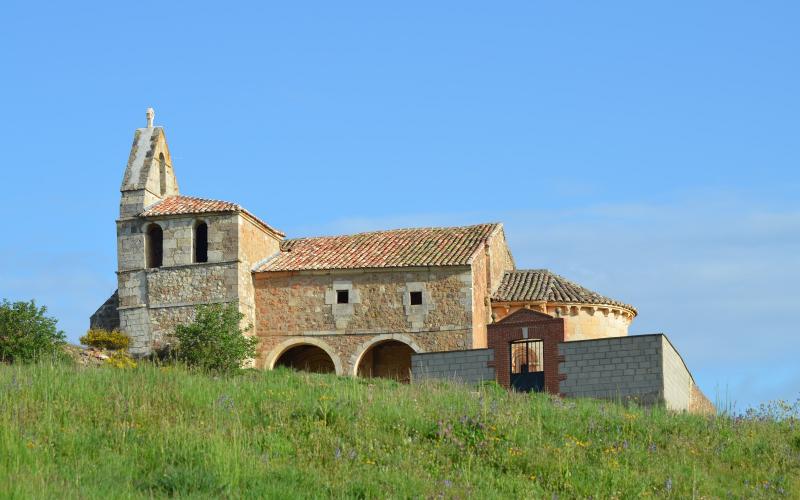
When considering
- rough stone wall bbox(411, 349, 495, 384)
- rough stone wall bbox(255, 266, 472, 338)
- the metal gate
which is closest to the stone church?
rough stone wall bbox(255, 266, 472, 338)

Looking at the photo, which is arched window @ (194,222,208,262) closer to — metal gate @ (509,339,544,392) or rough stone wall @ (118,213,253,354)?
rough stone wall @ (118,213,253,354)

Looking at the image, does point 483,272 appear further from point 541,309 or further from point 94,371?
point 94,371

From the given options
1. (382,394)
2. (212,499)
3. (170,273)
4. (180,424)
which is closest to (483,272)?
(170,273)

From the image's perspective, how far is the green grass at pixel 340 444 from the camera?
14430mm

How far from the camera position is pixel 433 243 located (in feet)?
130

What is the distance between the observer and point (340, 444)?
16203 millimetres

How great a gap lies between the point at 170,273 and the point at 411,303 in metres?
7.93

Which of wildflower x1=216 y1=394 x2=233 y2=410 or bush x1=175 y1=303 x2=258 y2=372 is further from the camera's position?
bush x1=175 y1=303 x2=258 y2=372

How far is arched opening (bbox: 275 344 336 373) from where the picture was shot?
39750mm

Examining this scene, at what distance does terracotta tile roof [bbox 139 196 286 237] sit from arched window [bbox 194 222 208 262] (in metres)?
0.59

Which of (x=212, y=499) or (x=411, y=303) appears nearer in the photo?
(x=212, y=499)

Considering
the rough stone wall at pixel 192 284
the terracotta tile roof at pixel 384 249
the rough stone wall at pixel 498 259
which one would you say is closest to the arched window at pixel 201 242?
the rough stone wall at pixel 192 284

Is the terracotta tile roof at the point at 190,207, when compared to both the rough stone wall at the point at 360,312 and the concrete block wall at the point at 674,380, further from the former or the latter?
the concrete block wall at the point at 674,380

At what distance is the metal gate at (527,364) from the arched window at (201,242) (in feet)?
37.9
